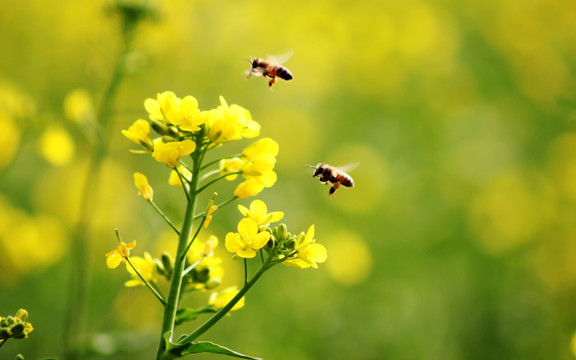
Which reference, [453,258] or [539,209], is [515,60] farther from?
[453,258]

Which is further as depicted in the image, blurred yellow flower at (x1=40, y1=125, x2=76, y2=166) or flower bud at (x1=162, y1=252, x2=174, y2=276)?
blurred yellow flower at (x1=40, y1=125, x2=76, y2=166)

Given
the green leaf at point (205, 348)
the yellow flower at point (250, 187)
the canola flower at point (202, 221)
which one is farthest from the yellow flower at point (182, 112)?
the green leaf at point (205, 348)

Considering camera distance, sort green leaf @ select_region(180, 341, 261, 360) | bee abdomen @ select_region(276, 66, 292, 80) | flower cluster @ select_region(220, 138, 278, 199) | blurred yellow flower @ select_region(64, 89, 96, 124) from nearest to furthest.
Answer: green leaf @ select_region(180, 341, 261, 360)
flower cluster @ select_region(220, 138, 278, 199)
bee abdomen @ select_region(276, 66, 292, 80)
blurred yellow flower @ select_region(64, 89, 96, 124)

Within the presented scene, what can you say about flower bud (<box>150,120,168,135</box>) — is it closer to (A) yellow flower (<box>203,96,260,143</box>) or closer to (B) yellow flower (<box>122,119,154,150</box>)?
(B) yellow flower (<box>122,119,154,150</box>)

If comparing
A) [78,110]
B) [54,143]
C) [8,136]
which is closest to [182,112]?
[78,110]

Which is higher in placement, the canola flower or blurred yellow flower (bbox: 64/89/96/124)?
blurred yellow flower (bbox: 64/89/96/124)

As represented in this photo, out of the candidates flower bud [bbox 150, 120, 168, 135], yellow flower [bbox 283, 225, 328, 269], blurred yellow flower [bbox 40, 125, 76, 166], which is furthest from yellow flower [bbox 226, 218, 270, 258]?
blurred yellow flower [bbox 40, 125, 76, 166]

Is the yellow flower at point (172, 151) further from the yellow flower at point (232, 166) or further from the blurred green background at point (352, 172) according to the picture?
the blurred green background at point (352, 172)
